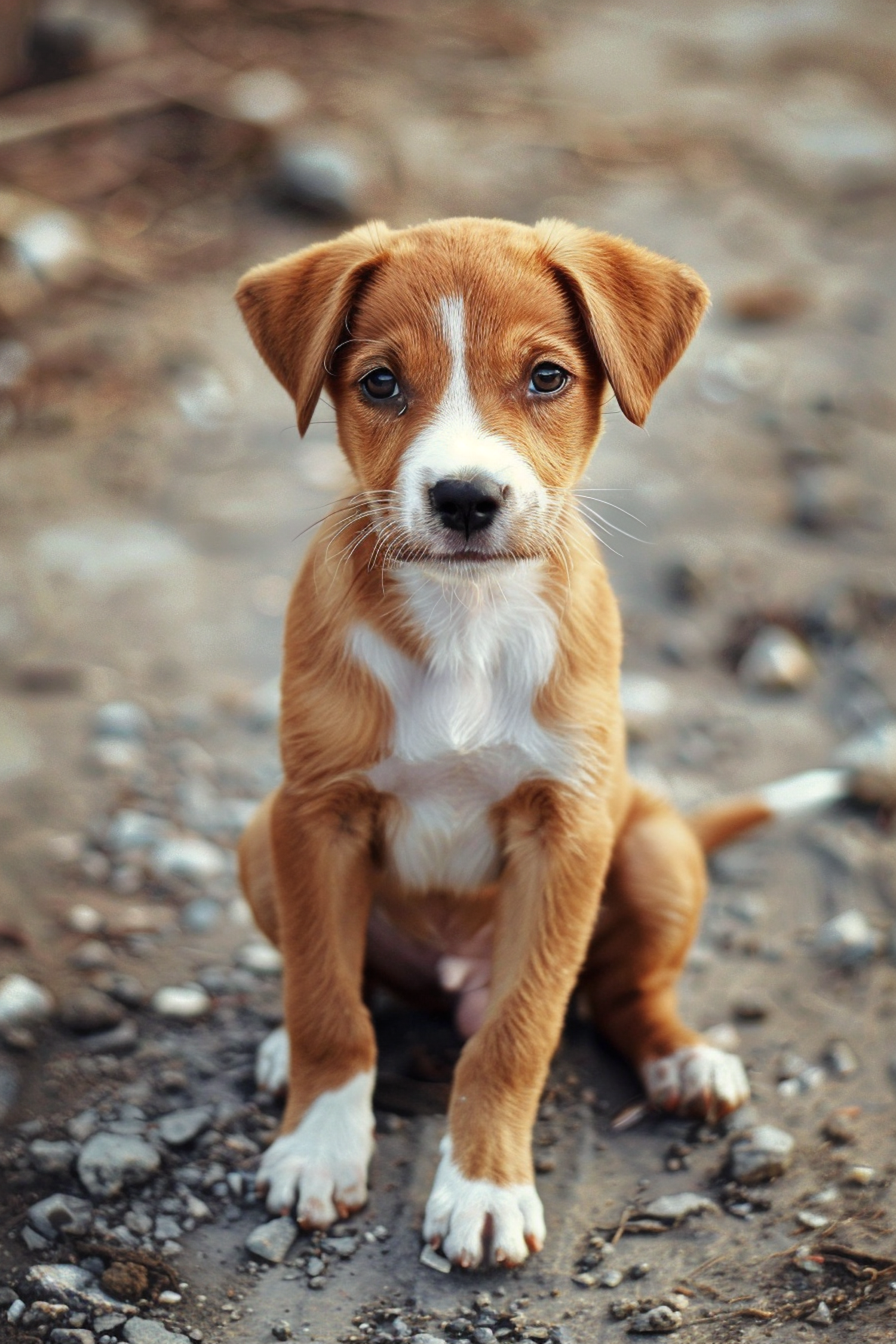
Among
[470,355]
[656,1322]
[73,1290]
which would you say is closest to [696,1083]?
[656,1322]

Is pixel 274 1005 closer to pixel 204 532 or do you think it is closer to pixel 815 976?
pixel 815 976

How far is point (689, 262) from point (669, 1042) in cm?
681

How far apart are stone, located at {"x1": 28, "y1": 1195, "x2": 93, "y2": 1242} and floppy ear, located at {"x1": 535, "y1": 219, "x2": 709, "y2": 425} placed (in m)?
2.48

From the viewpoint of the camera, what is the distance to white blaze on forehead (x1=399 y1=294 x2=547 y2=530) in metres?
3.09

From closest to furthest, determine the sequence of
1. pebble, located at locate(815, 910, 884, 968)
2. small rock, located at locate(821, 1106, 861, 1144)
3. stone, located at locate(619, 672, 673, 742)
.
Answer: small rock, located at locate(821, 1106, 861, 1144) → pebble, located at locate(815, 910, 884, 968) → stone, located at locate(619, 672, 673, 742)

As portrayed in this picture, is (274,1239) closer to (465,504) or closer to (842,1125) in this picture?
(842,1125)

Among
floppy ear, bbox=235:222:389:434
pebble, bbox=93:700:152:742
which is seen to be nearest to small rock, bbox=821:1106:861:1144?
floppy ear, bbox=235:222:389:434

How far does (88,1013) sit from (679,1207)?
1859 mm

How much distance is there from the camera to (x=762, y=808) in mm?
4809

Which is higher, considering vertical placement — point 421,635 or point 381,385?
point 381,385

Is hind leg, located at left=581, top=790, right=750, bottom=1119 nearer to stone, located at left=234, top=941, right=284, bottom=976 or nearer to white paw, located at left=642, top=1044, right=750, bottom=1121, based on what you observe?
white paw, located at left=642, top=1044, right=750, bottom=1121

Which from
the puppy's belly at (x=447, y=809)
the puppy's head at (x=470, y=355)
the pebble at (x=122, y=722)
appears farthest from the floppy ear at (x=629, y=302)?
the pebble at (x=122, y=722)

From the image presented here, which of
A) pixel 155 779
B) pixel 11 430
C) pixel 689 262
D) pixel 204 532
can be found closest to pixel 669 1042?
pixel 155 779

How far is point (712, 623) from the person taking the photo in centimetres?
656
